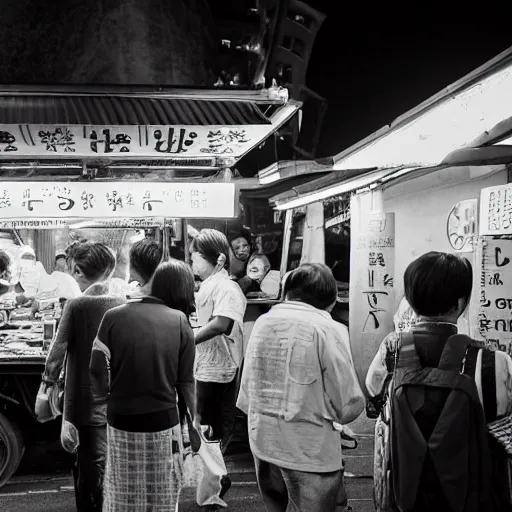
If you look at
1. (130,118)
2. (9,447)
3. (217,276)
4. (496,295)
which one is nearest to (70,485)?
(9,447)

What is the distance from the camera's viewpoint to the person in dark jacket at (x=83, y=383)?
17.3ft

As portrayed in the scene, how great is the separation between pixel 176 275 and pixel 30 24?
278 inches

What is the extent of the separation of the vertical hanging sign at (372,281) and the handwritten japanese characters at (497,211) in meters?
2.79

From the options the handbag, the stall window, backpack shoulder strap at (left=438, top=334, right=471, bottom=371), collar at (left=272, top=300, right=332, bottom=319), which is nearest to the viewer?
backpack shoulder strap at (left=438, top=334, right=471, bottom=371)

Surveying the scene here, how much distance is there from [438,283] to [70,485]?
5.54 metres

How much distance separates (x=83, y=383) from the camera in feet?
17.4

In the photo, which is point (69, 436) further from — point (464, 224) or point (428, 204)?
point (428, 204)

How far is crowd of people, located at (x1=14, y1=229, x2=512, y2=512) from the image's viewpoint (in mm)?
3256

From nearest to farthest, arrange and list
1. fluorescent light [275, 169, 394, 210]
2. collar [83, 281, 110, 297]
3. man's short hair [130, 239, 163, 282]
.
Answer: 1. man's short hair [130, 239, 163, 282]
2. collar [83, 281, 110, 297]
3. fluorescent light [275, 169, 394, 210]

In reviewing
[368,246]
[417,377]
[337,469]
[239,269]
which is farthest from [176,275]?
[239,269]

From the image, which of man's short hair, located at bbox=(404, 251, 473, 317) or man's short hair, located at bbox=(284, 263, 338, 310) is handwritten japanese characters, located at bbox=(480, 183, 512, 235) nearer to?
man's short hair, located at bbox=(284, 263, 338, 310)

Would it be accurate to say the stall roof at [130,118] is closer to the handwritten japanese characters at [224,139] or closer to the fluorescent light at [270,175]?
the handwritten japanese characters at [224,139]

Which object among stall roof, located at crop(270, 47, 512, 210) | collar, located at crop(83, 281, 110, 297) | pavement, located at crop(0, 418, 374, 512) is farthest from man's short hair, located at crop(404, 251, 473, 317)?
pavement, located at crop(0, 418, 374, 512)

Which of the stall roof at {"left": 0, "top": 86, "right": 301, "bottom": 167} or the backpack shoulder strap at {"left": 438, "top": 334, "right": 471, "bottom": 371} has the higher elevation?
the stall roof at {"left": 0, "top": 86, "right": 301, "bottom": 167}
